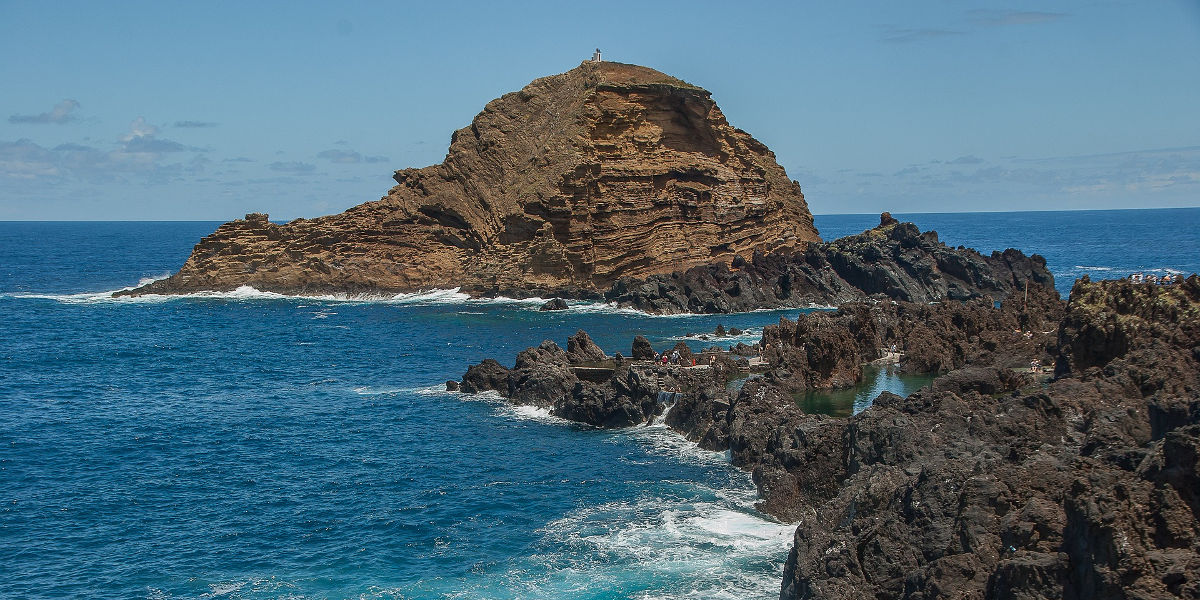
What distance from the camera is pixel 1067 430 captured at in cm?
2719

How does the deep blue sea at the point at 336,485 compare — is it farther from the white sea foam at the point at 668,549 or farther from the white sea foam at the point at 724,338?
the white sea foam at the point at 724,338

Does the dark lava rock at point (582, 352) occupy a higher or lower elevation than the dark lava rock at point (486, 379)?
higher

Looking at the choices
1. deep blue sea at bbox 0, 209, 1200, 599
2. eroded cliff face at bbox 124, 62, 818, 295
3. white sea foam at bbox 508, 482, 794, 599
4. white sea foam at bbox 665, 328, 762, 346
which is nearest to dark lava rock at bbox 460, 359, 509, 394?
deep blue sea at bbox 0, 209, 1200, 599

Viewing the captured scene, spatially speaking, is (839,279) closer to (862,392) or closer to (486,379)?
(862,392)

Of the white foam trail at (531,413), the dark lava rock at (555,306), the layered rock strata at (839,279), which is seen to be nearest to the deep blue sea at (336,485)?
the white foam trail at (531,413)

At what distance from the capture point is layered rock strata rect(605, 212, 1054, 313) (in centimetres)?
8212

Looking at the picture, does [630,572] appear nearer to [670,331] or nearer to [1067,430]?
[1067,430]

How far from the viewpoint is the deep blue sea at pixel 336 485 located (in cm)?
2583

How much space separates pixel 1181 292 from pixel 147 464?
1632 inches

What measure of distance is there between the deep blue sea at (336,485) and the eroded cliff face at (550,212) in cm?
2125

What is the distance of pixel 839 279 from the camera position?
293 ft

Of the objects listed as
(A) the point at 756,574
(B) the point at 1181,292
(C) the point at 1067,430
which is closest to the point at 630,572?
(A) the point at 756,574

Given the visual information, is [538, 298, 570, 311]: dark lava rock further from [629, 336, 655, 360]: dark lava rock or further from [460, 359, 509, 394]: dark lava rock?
[629, 336, 655, 360]: dark lava rock

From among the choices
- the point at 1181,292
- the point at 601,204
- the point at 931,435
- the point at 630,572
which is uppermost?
the point at 601,204
